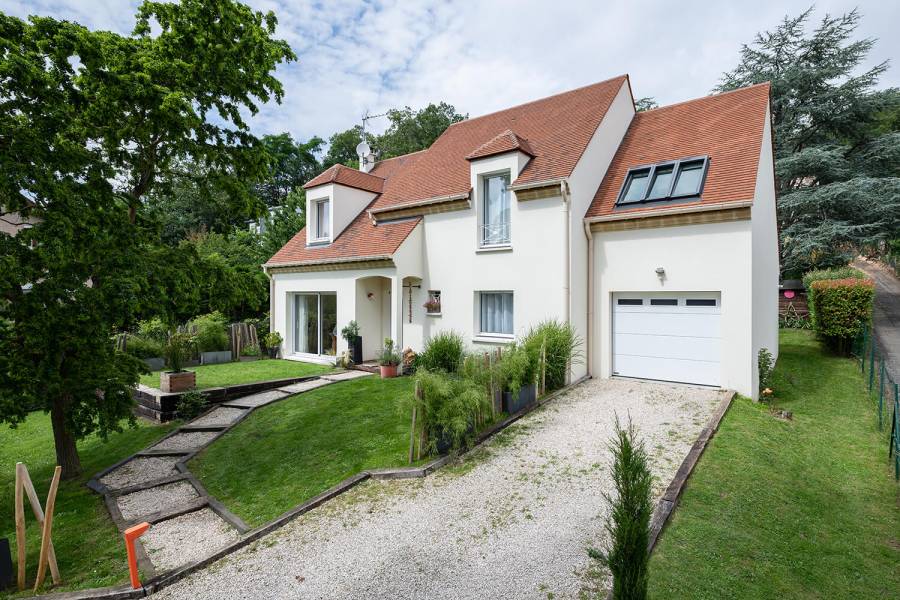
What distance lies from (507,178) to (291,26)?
21.5ft

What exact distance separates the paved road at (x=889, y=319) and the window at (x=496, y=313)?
1010 centimetres

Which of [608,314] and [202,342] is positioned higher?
[608,314]

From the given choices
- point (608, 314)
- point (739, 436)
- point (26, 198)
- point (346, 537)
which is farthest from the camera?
point (608, 314)

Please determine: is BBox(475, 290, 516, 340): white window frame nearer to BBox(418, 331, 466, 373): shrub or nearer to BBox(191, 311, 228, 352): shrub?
BBox(418, 331, 466, 373): shrub

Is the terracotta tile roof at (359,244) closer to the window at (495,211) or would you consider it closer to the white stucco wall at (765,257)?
the window at (495,211)

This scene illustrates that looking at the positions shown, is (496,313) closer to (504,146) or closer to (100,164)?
(504,146)

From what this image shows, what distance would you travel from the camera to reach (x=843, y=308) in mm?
13797

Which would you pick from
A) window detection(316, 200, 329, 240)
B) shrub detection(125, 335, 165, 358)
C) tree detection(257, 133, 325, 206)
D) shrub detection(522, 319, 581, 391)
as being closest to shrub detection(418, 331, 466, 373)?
shrub detection(522, 319, 581, 391)

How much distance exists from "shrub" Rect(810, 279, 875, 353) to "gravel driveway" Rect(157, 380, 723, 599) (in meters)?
9.56

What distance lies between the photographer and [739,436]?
794cm

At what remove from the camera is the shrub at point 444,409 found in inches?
278

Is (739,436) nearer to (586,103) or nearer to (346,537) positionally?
(346,537)

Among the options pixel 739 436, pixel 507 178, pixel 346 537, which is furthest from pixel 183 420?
pixel 739 436

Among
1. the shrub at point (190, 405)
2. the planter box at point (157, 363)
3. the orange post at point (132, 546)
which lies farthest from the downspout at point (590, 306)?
the planter box at point (157, 363)
